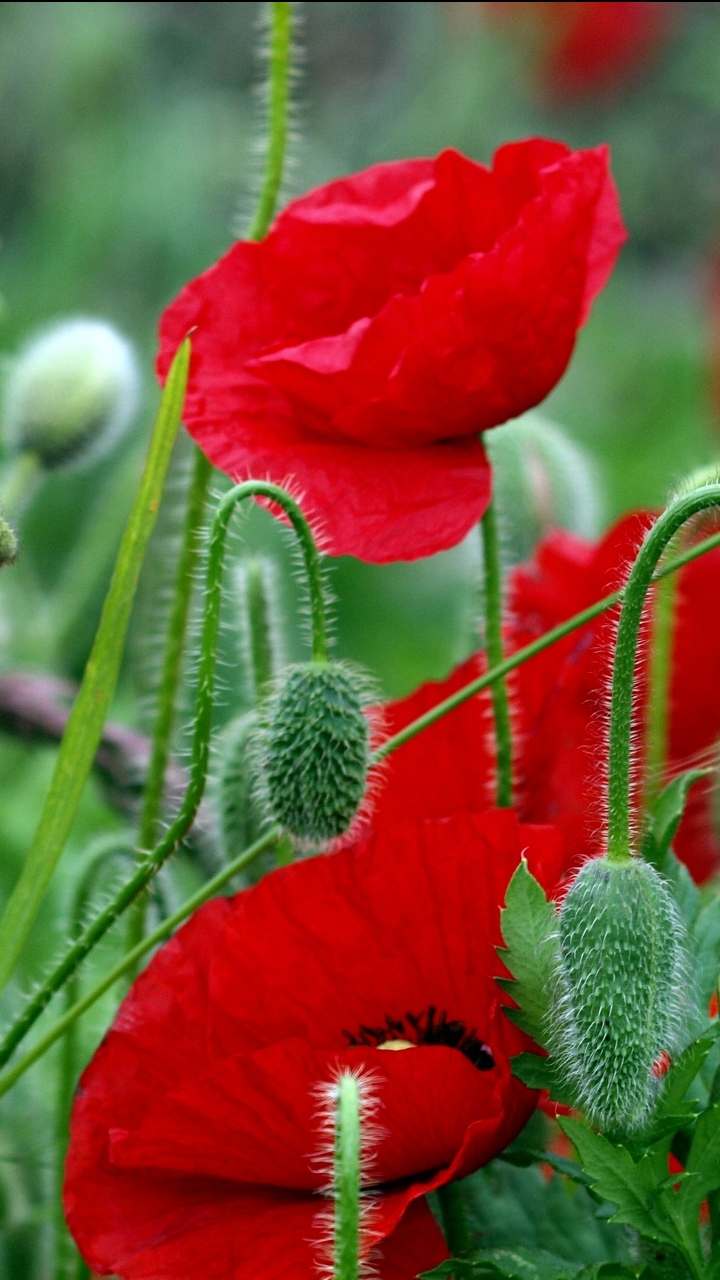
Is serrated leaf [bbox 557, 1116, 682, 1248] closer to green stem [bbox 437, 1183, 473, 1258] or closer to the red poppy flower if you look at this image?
green stem [bbox 437, 1183, 473, 1258]

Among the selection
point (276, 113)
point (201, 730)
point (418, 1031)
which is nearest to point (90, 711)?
point (201, 730)

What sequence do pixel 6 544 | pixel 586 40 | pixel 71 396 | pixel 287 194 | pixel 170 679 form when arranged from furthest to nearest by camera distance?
1. pixel 586 40
2. pixel 287 194
3. pixel 71 396
4. pixel 170 679
5. pixel 6 544

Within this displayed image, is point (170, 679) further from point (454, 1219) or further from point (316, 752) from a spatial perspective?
point (454, 1219)

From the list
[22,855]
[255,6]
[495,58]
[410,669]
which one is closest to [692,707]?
[22,855]

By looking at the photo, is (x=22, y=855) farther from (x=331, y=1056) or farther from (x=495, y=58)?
(x=495, y=58)

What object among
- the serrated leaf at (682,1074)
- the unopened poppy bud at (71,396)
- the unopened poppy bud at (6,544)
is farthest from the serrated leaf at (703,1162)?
the unopened poppy bud at (71,396)
